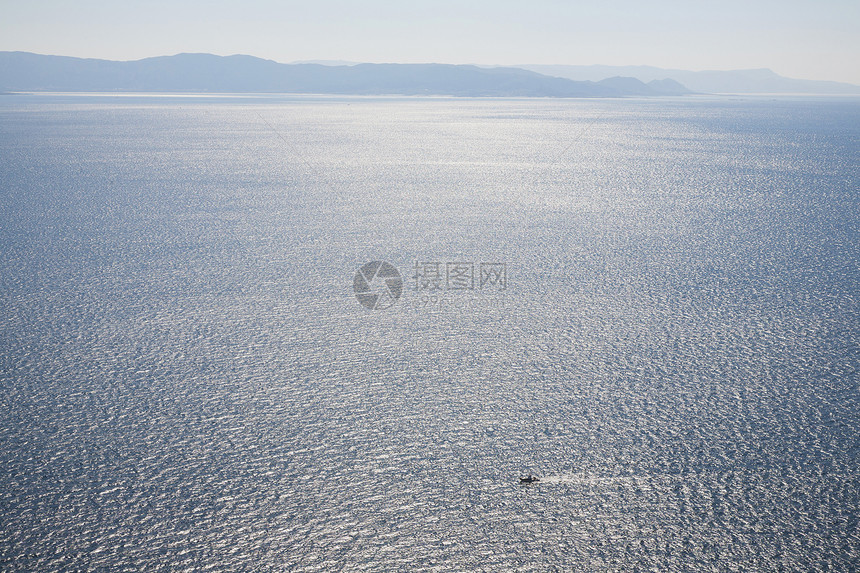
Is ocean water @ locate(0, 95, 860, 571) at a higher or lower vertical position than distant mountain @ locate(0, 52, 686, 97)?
lower

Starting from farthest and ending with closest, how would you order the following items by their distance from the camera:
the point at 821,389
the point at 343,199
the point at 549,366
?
the point at 343,199
the point at 549,366
the point at 821,389

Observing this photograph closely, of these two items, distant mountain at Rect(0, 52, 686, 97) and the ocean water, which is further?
distant mountain at Rect(0, 52, 686, 97)

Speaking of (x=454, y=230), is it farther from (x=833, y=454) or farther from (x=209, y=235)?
(x=833, y=454)

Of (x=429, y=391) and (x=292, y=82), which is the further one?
(x=292, y=82)

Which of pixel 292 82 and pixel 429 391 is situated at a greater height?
pixel 292 82

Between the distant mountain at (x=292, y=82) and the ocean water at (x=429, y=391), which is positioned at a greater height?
the distant mountain at (x=292, y=82)

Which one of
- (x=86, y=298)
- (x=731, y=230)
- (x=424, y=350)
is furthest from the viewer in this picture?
(x=731, y=230)

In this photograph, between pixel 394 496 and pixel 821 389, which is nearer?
pixel 394 496

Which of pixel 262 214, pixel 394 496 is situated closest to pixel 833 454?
pixel 394 496
